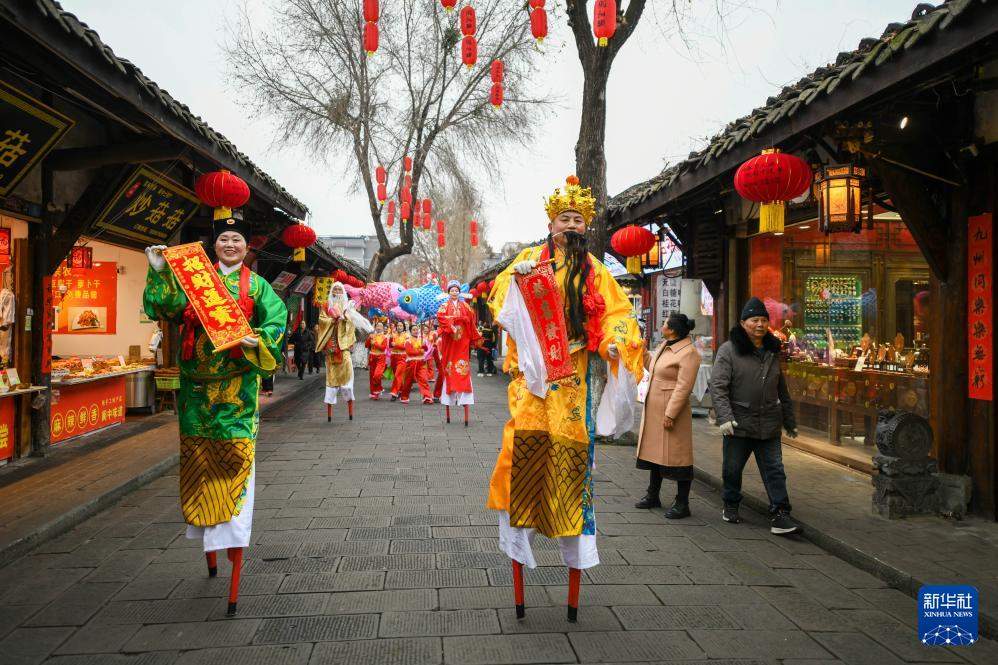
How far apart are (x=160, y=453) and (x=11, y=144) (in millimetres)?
3580

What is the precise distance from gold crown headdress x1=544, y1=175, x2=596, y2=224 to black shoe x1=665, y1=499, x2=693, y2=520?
2977mm

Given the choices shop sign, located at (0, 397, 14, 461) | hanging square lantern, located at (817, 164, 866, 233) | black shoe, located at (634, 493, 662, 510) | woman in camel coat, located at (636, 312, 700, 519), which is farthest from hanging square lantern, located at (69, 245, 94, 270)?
hanging square lantern, located at (817, 164, 866, 233)

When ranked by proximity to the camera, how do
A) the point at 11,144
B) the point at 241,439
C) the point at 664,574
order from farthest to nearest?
1. the point at 11,144
2. the point at 664,574
3. the point at 241,439

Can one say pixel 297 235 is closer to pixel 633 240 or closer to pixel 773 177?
pixel 633 240

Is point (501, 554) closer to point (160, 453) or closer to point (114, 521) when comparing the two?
point (114, 521)

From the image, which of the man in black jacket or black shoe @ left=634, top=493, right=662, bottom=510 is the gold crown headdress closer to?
the man in black jacket

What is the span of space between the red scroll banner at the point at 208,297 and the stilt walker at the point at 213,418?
4cm

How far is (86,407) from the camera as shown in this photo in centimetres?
896

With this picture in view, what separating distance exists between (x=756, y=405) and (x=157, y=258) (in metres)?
4.39

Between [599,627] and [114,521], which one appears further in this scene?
[114,521]

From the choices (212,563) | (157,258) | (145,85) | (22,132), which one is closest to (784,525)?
(212,563)

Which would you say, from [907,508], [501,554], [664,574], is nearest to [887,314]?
[907,508]

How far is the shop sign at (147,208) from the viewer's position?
858cm

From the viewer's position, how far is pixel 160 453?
7.95m
